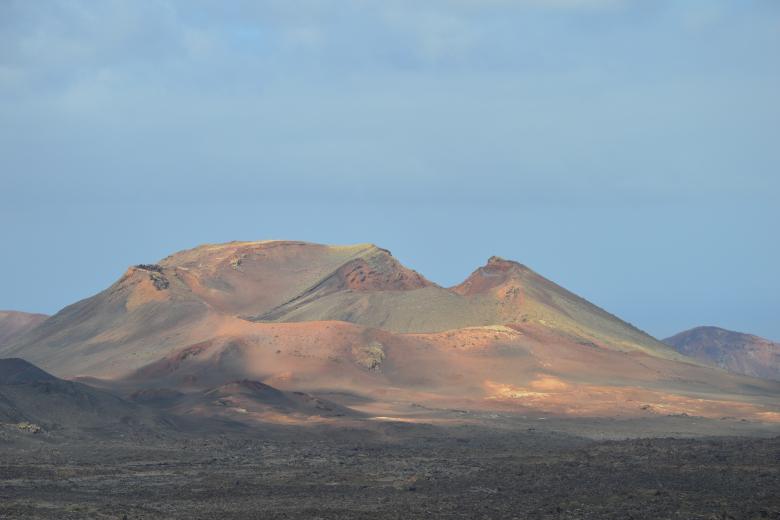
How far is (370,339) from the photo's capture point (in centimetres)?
11425

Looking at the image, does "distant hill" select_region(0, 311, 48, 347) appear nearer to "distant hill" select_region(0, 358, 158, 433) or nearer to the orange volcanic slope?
the orange volcanic slope

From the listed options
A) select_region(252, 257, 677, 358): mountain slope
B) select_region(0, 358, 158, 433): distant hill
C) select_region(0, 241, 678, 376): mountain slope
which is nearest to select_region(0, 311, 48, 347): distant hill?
select_region(0, 241, 678, 376): mountain slope

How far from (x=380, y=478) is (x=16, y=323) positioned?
136352mm

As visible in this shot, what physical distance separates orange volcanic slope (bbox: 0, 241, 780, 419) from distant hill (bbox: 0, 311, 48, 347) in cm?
1665

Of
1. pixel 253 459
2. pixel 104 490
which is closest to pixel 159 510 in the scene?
pixel 104 490

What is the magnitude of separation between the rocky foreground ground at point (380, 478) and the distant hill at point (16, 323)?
103 meters

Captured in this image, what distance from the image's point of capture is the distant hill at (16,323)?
170337 millimetres

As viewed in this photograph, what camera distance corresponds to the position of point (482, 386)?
356ft

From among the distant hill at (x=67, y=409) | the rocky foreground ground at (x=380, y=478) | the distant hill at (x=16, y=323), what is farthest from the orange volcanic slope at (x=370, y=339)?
the rocky foreground ground at (x=380, y=478)

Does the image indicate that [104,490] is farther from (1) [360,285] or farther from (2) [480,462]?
(1) [360,285]

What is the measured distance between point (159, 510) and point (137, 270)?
10954cm

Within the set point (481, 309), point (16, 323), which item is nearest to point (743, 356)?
point (481, 309)

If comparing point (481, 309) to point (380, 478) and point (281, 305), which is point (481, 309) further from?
point (380, 478)

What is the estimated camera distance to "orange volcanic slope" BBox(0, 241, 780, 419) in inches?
4173
